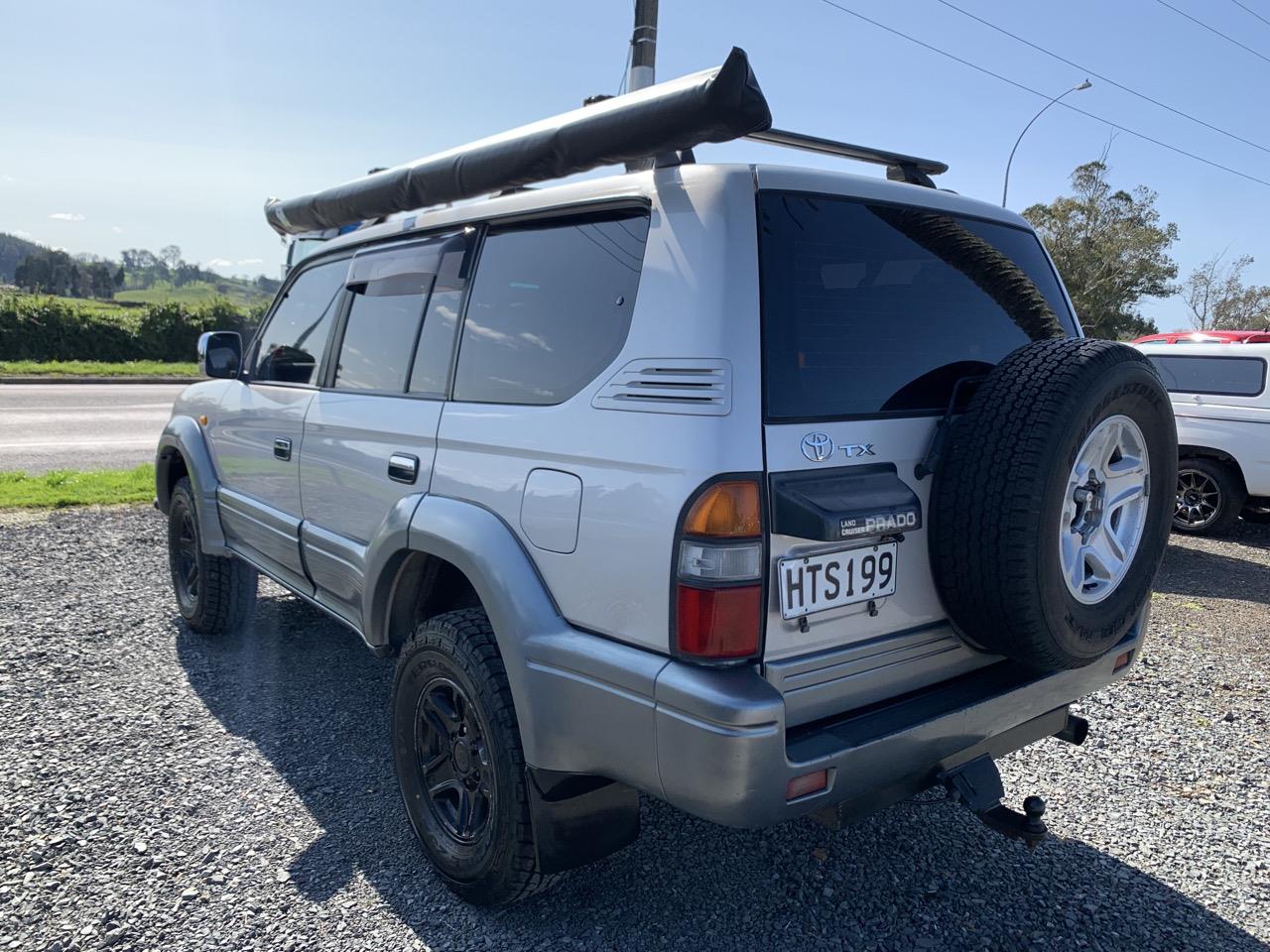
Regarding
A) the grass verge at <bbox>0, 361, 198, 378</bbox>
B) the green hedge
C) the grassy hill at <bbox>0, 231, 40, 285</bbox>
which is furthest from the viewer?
the grassy hill at <bbox>0, 231, 40, 285</bbox>

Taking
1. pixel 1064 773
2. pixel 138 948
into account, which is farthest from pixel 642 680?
pixel 1064 773

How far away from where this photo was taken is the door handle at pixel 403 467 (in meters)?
2.66

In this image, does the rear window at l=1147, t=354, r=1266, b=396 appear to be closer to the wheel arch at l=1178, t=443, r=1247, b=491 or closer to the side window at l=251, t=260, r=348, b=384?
the wheel arch at l=1178, t=443, r=1247, b=491

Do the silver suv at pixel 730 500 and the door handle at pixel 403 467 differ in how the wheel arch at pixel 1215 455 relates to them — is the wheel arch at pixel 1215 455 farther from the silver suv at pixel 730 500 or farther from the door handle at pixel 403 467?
the door handle at pixel 403 467

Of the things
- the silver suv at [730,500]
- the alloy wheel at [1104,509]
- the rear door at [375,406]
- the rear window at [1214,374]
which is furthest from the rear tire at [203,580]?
the rear window at [1214,374]

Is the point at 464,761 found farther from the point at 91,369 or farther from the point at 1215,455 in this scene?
the point at 91,369

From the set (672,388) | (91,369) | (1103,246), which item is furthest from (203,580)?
(1103,246)

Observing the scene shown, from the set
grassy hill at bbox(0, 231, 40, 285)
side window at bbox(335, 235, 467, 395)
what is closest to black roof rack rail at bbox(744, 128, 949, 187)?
side window at bbox(335, 235, 467, 395)

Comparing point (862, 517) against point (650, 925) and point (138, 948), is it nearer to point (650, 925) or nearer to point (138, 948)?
point (650, 925)

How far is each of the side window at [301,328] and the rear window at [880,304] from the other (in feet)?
6.75

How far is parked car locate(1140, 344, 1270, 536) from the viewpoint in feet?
25.3

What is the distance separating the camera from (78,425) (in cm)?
1274

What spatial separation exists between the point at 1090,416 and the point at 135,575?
221 inches

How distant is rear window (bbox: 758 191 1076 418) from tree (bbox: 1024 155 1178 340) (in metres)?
36.6
